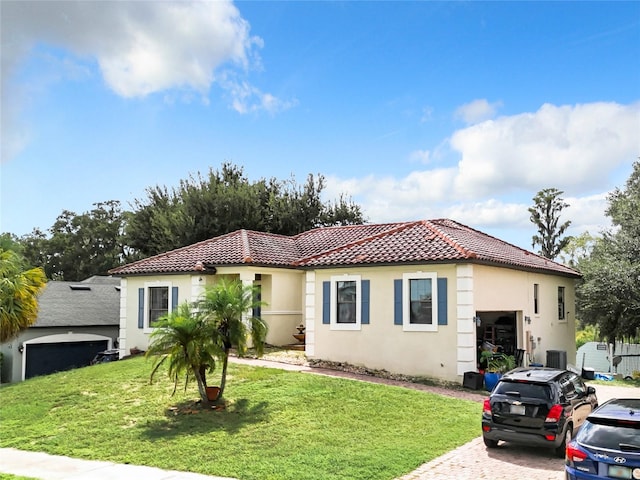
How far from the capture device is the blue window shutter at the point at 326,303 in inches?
803

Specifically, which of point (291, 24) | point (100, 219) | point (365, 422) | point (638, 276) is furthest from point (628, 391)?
point (100, 219)

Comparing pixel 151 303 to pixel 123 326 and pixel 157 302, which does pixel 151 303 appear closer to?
pixel 157 302

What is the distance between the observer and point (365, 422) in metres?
12.8

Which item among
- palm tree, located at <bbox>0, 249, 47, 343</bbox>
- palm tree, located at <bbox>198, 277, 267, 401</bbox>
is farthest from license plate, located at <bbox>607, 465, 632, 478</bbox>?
palm tree, located at <bbox>0, 249, 47, 343</bbox>

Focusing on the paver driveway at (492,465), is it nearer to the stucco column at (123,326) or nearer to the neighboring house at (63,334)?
the stucco column at (123,326)

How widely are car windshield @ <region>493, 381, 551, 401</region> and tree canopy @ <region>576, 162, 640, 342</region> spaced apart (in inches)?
607

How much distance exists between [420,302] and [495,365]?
306 centimetres

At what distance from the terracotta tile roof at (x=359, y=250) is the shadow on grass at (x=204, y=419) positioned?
7147 mm

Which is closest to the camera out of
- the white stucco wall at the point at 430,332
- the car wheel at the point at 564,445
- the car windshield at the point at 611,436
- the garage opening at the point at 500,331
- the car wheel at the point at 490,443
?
the car windshield at the point at 611,436

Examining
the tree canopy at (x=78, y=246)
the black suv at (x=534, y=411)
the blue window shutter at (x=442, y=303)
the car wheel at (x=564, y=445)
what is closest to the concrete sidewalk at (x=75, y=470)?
the black suv at (x=534, y=411)

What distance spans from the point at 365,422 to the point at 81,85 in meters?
12.2

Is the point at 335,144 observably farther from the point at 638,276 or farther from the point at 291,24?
the point at 638,276

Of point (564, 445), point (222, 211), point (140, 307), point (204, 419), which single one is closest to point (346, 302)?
point (204, 419)

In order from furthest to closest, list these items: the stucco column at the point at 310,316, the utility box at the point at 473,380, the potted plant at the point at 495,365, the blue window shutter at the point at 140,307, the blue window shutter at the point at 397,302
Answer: the blue window shutter at the point at 140,307 < the stucco column at the point at 310,316 < the blue window shutter at the point at 397,302 < the potted plant at the point at 495,365 < the utility box at the point at 473,380
